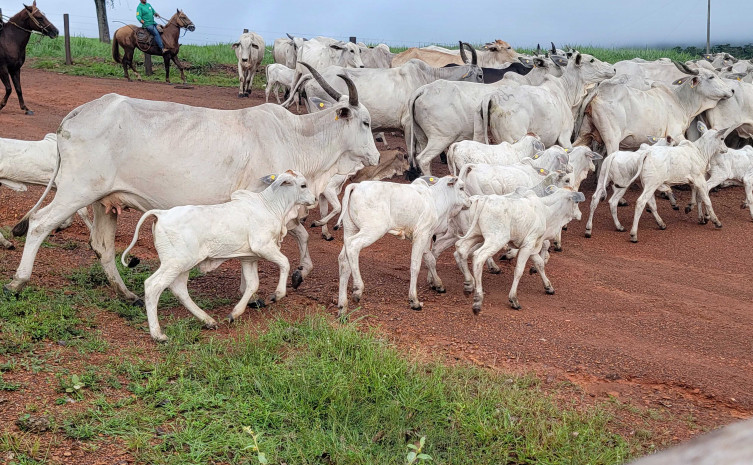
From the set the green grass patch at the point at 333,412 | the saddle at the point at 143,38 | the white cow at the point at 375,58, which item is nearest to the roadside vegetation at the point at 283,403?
the green grass patch at the point at 333,412

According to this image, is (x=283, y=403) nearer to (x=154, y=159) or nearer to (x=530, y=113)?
(x=154, y=159)

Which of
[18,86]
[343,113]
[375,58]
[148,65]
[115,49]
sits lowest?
[18,86]

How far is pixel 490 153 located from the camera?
9484mm

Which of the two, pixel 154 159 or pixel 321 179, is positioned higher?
pixel 154 159

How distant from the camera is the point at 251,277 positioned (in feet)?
20.4

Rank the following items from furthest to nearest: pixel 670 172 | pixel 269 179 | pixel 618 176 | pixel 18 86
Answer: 1. pixel 18 86
2. pixel 618 176
3. pixel 670 172
4. pixel 269 179

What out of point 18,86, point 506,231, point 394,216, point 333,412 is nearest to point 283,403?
point 333,412

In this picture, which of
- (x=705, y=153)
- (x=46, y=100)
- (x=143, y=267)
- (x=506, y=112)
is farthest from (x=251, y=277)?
(x=46, y=100)

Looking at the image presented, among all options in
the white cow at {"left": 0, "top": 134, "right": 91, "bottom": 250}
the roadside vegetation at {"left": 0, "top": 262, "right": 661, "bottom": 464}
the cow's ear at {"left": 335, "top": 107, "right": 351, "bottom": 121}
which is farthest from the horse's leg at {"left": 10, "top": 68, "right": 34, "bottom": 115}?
the roadside vegetation at {"left": 0, "top": 262, "right": 661, "bottom": 464}

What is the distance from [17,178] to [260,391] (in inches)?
188

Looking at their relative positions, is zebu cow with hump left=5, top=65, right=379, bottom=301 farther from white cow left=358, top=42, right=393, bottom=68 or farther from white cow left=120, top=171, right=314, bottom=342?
white cow left=358, top=42, right=393, bottom=68

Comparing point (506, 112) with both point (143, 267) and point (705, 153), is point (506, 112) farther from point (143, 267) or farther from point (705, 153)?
point (143, 267)

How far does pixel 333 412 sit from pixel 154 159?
9.13 feet

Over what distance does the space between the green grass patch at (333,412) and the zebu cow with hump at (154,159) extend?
5.39 feet
